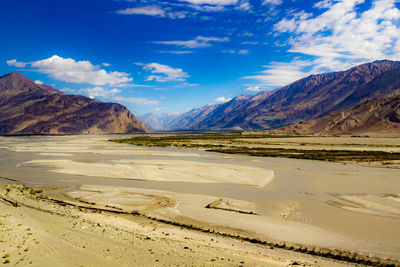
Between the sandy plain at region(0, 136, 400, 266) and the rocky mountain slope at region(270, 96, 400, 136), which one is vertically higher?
the rocky mountain slope at region(270, 96, 400, 136)

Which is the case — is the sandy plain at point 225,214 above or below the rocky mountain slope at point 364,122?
below

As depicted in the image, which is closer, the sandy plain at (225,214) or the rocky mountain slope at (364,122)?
the sandy plain at (225,214)

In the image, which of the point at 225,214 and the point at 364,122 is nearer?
the point at 225,214

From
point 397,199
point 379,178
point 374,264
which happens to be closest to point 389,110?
point 379,178

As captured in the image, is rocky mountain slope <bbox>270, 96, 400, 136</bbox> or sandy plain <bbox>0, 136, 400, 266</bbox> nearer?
sandy plain <bbox>0, 136, 400, 266</bbox>

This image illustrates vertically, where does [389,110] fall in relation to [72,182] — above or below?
above

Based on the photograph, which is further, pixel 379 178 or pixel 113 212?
pixel 379 178

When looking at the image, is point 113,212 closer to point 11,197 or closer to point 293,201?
point 11,197

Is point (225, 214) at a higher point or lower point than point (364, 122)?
lower
